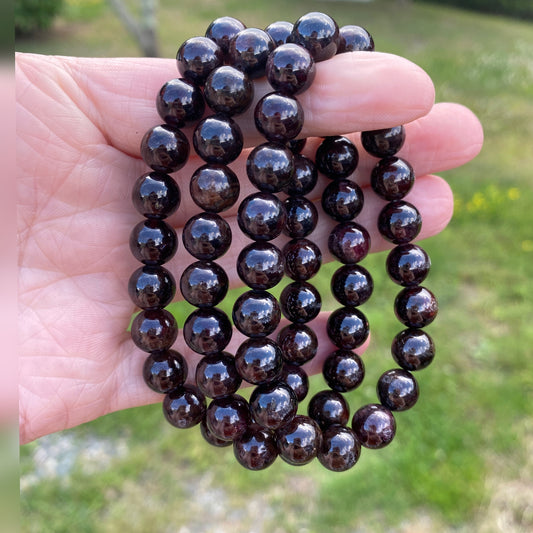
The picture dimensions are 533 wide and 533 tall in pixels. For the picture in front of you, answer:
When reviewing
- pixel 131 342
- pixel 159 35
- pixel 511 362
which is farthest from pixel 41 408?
pixel 159 35

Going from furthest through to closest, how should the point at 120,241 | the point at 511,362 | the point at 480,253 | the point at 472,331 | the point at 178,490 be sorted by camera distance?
1. the point at 480,253
2. the point at 472,331
3. the point at 511,362
4. the point at 178,490
5. the point at 120,241

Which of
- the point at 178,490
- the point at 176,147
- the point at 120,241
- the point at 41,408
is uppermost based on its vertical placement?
the point at 176,147

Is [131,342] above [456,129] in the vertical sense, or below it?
below

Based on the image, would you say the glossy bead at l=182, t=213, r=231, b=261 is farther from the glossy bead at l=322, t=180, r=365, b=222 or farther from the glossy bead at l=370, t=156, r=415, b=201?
the glossy bead at l=370, t=156, r=415, b=201

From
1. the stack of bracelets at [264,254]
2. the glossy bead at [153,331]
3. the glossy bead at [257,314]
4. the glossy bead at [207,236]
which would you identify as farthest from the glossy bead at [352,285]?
the glossy bead at [153,331]

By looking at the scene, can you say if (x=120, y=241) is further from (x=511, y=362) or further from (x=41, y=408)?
(x=511, y=362)

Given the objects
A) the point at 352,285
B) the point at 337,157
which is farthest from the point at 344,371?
the point at 337,157

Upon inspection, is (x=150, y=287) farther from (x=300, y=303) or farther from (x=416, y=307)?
(x=416, y=307)

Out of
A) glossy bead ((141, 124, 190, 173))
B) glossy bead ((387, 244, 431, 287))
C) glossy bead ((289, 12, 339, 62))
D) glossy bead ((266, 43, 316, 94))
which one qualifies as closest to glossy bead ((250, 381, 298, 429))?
glossy bead ((387, 244, 431, 287))
